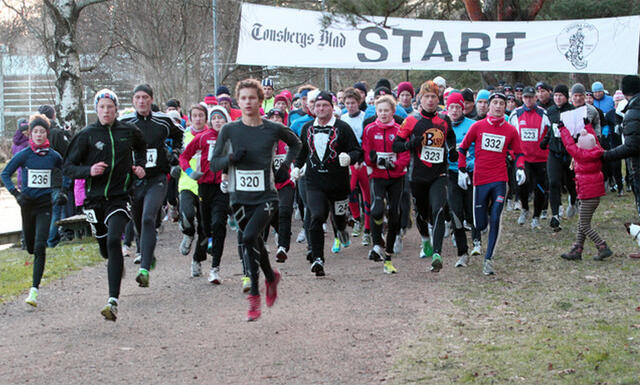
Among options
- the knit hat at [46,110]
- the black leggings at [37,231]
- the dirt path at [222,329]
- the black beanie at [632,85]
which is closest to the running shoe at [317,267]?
the dirt path at [222,329]

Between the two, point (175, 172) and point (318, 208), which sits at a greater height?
point (175, 172)

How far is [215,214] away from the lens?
10.1 metres

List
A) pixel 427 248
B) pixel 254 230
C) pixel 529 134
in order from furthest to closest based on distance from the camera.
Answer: pixel 529 134, pixel 427 248, pixel 254 230

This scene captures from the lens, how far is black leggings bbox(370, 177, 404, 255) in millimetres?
10242

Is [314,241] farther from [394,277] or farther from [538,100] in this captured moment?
[538,100]

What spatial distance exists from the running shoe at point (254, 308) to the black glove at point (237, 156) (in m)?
1.24

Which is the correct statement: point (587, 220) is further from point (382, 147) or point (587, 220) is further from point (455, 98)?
point (382, 147)

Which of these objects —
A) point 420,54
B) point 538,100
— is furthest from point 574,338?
point 420,54

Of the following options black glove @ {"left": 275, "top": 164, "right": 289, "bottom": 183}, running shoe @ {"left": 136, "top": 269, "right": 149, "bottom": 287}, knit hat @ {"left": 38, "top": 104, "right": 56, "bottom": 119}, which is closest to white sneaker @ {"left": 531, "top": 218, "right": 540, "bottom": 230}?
black glove @ {"left": 275, "top": 164, "right": 289, "bottom": 183}

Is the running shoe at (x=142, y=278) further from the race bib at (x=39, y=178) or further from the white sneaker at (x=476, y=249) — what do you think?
the white sneaker at (x=476, y=249)

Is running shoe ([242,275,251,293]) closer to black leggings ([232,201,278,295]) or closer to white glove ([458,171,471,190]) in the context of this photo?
black leggings ([232,201,278,295])

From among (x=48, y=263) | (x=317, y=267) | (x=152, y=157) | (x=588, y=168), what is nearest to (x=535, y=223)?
(x=588, y=168)

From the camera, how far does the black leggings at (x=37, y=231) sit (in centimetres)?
949

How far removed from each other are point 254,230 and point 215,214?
2.44m
